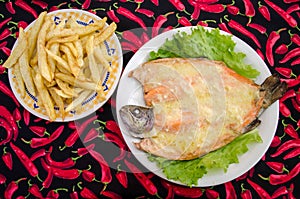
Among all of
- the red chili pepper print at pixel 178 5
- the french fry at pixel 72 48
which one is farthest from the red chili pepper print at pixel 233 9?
the french fry at pixel 72 48

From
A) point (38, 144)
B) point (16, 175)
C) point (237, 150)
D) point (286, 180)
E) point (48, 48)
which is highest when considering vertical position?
point (48, 48)

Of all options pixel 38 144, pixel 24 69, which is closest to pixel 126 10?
pixel 24 69

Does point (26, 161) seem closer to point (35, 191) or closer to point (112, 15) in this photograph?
point (35, 191)

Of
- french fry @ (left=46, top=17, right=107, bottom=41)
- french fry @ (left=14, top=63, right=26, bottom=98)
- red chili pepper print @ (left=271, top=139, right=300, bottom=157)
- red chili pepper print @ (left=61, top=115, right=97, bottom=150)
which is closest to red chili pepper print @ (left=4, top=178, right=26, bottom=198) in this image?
red chili pepper print @ (left=61, top=115, right=97, bottom=150)

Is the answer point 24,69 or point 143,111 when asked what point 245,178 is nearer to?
point 143,111

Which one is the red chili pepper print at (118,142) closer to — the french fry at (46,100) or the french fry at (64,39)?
the french fry at (46,100)

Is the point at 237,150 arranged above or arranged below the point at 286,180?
above

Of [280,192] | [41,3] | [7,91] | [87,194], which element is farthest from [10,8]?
[280,192]
